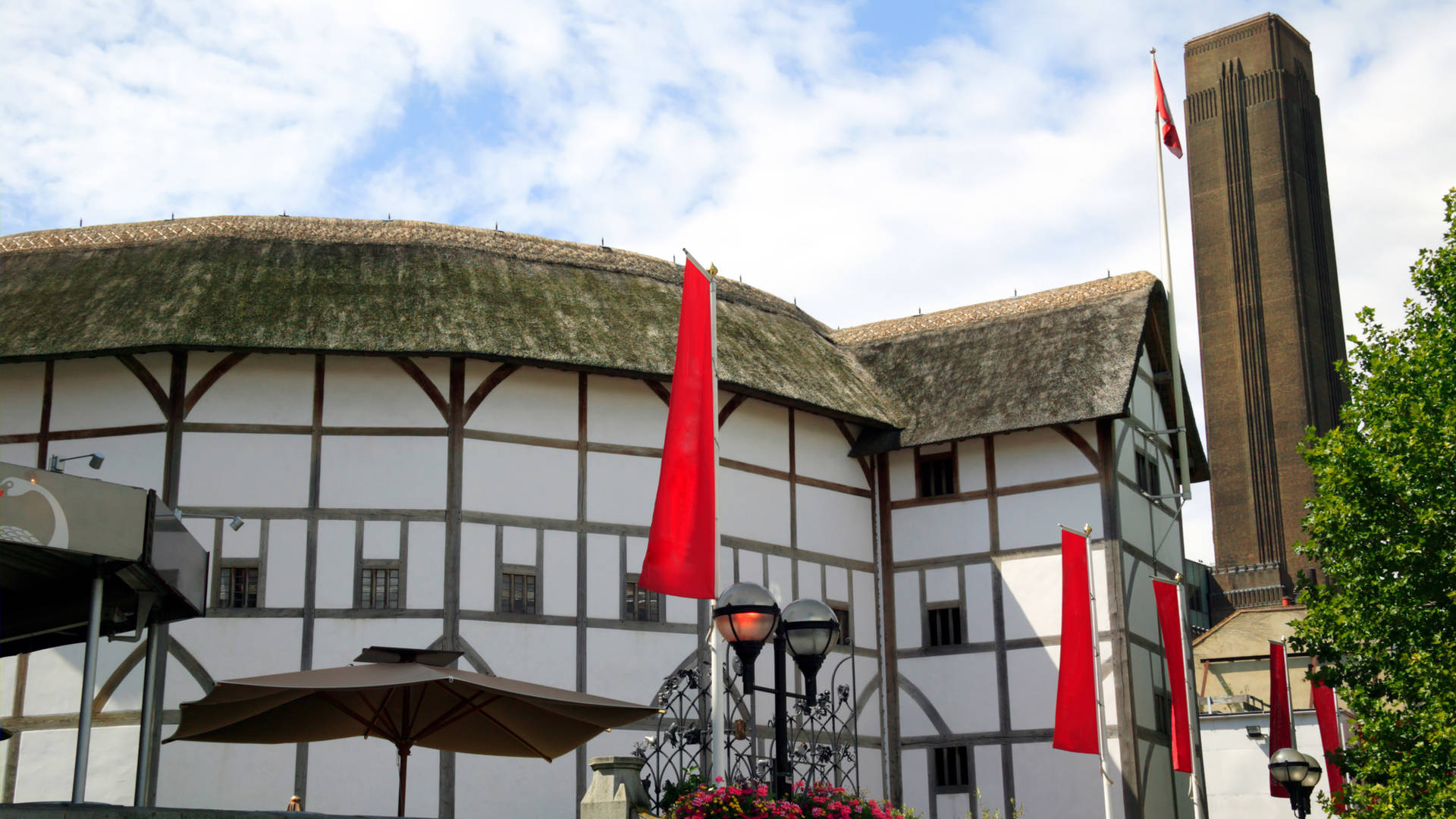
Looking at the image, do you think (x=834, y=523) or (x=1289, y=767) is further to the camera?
(x=834, y=523)

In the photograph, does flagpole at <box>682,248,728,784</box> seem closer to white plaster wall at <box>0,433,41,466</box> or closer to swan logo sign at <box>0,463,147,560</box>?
swan logo sign at <box>0,463,147,560</box>

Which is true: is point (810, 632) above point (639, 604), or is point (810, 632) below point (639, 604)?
below

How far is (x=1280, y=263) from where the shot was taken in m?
74.9

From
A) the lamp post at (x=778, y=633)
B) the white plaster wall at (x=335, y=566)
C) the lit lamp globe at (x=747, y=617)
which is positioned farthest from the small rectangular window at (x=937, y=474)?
the lit lamp globe at (x=747, y=617)

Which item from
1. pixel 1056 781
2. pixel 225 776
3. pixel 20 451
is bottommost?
pixel 1056 781

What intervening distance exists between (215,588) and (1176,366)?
55.8 ft

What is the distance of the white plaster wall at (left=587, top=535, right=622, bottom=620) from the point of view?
2262 cm

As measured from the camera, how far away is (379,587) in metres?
21.5

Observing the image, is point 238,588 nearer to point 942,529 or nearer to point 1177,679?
point 942,529

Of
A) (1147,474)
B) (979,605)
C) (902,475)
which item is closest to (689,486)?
(979,605)

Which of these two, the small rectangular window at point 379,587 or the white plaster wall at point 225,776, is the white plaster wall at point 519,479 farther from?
the white plaster wall at point 225,776

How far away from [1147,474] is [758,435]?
309 inches

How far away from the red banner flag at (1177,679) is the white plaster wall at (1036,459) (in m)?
2.70

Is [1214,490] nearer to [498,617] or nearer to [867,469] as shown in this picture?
[867,469]
